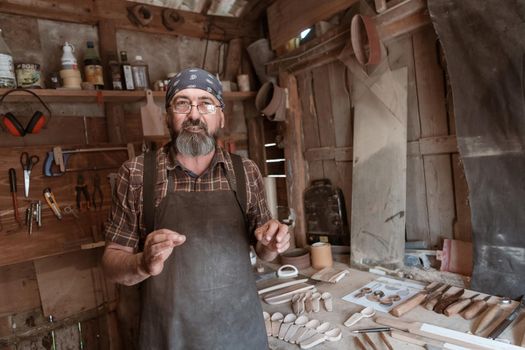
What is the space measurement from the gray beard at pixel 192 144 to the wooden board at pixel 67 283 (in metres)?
1.53

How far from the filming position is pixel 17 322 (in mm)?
2160

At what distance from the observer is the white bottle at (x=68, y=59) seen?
211 cm

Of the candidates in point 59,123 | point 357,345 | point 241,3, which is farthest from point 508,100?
point 59,123

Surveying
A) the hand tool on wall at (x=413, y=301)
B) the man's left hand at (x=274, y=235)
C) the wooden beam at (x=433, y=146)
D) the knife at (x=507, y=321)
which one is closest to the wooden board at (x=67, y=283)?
the man's left hand at (x=274, y=235)

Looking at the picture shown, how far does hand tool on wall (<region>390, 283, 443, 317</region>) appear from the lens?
1.50 metres

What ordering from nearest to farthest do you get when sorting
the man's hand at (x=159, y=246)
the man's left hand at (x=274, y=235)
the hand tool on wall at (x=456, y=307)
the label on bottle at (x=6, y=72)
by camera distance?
the man's hand at (x=159, y=246) → the man's left hand at (x=274, y=235) → the hand tool on wall at (x=456, y=307) → the label on bottle at (x=6, y=72)

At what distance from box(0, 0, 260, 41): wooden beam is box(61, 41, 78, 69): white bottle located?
274 millimetres

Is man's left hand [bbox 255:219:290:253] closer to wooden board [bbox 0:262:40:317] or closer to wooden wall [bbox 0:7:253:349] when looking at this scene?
wooden wall [bbox 0:7:253:349]

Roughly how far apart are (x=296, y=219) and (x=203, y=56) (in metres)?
1.56

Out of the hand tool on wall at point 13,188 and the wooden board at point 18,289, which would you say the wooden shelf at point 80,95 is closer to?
the hand tool on wall at point 13,188

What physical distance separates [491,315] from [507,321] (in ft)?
0.19

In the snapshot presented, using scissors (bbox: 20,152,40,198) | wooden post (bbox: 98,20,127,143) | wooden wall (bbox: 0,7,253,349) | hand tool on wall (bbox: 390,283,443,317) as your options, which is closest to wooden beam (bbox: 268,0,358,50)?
wooden wall (bbox: 0,7,253,349)

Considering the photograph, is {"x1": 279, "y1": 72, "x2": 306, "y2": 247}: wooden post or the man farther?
{"x1": 279, "y1": 72, "x2": 306, "y2": 247}: wooden post

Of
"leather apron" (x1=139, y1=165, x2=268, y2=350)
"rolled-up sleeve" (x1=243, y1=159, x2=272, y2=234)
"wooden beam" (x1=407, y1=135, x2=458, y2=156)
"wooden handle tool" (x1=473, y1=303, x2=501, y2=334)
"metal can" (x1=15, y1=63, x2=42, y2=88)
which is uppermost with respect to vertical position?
"metal can" (x1=15, y1=63, x2=42, y2=88)
